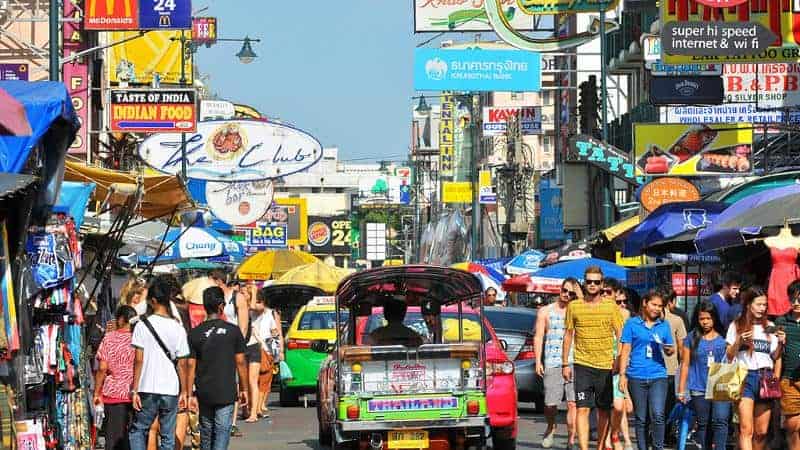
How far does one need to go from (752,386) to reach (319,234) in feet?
432

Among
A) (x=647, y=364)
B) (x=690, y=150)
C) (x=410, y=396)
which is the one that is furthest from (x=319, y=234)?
(x=410, y=396)

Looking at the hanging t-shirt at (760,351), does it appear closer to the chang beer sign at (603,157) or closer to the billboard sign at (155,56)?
the chang beer sign at (603,157)

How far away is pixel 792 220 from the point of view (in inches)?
603

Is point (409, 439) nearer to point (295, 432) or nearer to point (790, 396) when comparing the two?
point (790, 396)

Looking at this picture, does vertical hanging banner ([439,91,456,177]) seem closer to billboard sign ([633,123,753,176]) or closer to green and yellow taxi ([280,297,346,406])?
billboard sign ([633,123,753,176])

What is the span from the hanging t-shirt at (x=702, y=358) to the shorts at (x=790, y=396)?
5.53 feet

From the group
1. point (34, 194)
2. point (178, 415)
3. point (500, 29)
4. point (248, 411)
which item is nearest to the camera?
point (34, 194)

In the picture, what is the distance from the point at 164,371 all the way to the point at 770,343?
522 centimetres

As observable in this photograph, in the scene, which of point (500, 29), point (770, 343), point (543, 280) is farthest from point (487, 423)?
point (500, 29)

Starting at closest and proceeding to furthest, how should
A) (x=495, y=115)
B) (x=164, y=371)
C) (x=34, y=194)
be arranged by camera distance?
(x=34, y=194), (x=164, y=371), (x=495, y=115)

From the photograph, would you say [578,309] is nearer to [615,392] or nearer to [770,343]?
[615,392]

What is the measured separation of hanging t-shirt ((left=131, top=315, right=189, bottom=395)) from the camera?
13812mm

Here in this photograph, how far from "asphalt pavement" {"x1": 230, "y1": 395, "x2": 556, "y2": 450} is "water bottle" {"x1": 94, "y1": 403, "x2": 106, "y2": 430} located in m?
1.88

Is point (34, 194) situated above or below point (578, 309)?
above
